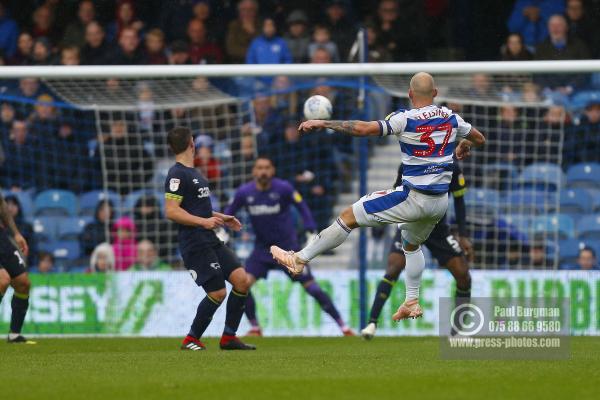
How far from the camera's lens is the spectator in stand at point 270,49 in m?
19.3

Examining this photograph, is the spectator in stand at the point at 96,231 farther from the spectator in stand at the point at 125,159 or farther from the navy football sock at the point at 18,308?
the navy football sock at the point at 18,308

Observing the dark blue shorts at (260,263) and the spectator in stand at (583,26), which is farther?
the spectator in stand at (583,26)

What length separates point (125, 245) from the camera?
17.2 metres

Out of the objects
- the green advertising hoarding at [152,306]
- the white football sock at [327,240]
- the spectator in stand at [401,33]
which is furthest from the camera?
the spectator in stand at [401,33]

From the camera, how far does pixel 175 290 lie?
643 inches

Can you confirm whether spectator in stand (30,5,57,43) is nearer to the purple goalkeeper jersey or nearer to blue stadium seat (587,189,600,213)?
the purple goalkeeper jersey

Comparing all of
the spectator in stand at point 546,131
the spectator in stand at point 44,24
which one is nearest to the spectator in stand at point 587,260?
the spectator in stand at point 546,131

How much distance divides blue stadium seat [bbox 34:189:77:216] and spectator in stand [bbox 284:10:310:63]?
442 centimetres

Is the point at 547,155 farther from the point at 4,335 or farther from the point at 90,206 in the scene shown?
the point at 4,335

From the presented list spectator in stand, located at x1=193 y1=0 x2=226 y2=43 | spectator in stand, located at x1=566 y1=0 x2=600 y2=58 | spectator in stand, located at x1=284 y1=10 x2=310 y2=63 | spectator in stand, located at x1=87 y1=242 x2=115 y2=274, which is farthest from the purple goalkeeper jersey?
spectator in stand, located at x1=566 y1=0 x2=600 y2=58

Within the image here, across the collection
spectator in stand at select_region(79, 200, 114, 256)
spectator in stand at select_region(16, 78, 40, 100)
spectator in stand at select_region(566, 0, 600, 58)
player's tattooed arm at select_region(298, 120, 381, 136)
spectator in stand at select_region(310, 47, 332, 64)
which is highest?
spectator in stand at select_region(566, 0, 600, 58)

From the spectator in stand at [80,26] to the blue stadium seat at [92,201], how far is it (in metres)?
3.84

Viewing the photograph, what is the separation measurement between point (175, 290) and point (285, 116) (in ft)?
11.4

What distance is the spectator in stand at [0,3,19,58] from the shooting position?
21.3m
